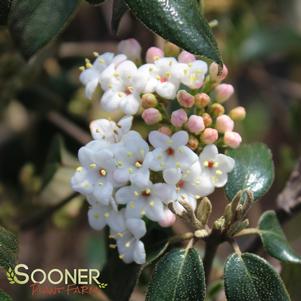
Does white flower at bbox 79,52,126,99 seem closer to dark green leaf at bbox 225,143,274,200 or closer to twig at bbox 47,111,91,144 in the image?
dark green leaf at bbox 225,143,274,200

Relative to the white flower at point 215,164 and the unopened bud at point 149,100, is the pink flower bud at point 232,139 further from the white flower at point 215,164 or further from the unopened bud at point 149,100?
the unopened bud at point 149,100

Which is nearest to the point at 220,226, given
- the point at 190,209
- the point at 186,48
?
the point at 190,209

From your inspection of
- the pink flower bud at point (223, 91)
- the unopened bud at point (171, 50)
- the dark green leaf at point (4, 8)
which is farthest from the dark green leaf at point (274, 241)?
the dark green leaf at point (4, 8)

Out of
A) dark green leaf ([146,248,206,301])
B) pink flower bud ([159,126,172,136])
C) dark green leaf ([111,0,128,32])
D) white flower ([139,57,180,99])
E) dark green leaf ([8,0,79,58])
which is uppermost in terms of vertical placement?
dark green leaf ([111,0,128,32])

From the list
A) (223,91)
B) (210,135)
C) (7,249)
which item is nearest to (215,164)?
(210,135)

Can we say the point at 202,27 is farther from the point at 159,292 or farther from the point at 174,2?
the point at 159,292

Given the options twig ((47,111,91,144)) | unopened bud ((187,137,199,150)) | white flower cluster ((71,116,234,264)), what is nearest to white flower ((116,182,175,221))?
white flower cluster ((71,116,234,264))

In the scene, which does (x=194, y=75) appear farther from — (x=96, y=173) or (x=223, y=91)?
(x=96, y=173)
